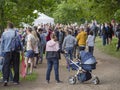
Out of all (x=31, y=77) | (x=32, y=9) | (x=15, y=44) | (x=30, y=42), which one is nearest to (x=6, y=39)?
(x=15, y=44)

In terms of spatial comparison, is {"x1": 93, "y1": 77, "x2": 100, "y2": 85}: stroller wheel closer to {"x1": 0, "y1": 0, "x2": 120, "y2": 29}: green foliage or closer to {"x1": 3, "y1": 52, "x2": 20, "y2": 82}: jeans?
{"x1": 3, "y1": 52, "x2": 20, "y2": 82}: jeans

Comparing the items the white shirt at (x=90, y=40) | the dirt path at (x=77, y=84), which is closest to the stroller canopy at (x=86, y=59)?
the dirt path at (x=77, y=84)

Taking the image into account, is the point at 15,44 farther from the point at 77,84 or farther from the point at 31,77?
the point at 31,77

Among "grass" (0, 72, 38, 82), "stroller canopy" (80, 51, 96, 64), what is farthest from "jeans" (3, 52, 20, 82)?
"stroller canopy" (80, 51, 96, 64)

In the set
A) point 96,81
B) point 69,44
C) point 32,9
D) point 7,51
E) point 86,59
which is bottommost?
point 96,81

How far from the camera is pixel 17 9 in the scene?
23359 millimetres

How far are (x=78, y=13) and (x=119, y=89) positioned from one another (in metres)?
42.7

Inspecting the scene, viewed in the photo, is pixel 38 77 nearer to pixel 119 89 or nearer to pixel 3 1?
pixel 119 89

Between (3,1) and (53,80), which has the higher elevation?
(3,1)

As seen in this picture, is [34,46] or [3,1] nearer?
[34,46]

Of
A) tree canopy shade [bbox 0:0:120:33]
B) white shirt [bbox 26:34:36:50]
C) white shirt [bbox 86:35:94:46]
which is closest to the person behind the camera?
white shirt [bbox 26:34:36:50]

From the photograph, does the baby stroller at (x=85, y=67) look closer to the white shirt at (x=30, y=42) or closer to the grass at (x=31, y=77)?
the grass at (x=31, y=77)

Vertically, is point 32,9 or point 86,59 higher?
point 32,9

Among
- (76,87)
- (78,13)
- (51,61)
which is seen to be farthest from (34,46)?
(78,13)
